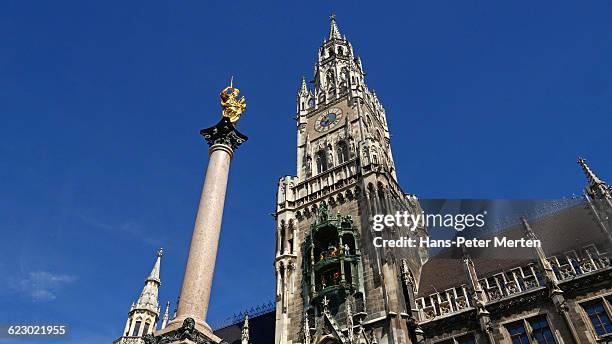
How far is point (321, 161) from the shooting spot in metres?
40.0

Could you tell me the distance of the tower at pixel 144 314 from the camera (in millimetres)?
34344

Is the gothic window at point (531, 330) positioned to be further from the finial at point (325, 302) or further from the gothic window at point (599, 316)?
the finial at point (325, 302)

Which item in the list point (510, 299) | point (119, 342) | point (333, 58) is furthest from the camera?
point (333, 58)

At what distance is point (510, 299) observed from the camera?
79.0ft

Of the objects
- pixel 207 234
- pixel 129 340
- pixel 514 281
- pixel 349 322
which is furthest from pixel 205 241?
pixel 129 340

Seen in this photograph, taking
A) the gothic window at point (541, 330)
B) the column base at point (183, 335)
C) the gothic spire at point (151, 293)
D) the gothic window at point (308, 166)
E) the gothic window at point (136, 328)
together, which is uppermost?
the gothic window at point (308, 166)

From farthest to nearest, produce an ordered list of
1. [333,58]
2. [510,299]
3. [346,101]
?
[333,58] < [346,101] < [510,299]

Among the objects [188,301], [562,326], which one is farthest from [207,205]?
[562,326]

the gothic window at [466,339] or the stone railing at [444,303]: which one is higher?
the stone railing at [444,303]

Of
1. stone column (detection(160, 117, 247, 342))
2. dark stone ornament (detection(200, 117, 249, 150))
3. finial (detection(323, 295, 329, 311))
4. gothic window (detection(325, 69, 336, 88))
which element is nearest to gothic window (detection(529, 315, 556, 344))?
finial (detection(323, 295, 329, 311))

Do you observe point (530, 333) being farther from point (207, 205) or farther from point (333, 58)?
point (333, 58)

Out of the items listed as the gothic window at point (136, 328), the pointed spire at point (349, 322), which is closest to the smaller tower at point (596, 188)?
the pointed spire at point (349, 322)

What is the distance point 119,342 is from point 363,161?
22.6m

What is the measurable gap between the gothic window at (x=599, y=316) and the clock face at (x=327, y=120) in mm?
25223
